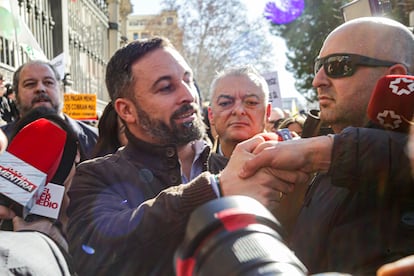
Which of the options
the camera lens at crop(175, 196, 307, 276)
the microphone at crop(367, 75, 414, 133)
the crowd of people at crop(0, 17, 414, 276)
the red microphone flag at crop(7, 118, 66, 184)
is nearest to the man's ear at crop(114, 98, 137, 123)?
the crowd of people at crop(0, 17, 414, 276)

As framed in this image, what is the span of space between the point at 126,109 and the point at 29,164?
50 cm

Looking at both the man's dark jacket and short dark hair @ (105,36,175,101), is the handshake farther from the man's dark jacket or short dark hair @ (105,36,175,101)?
short dark hair @ (105,36,175,101)

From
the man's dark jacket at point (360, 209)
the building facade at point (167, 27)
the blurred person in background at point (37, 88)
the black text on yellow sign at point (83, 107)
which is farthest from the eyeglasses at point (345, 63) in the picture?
the building facade at point (167, 27)

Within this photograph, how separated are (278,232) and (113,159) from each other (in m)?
1.22

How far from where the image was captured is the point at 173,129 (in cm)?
194

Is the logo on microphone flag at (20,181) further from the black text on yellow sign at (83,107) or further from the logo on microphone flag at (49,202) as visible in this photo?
the black text on yellow sign at (83,107)

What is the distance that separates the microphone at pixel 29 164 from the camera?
198cm

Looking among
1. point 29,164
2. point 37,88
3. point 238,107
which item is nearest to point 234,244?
point 29,164

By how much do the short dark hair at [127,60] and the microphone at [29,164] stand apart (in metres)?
0.46

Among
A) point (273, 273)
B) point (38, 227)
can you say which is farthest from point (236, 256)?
point (38, 227)

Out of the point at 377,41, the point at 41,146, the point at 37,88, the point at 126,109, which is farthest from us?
the point at 37,88

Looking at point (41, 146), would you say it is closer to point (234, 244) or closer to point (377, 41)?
point (377, 41)

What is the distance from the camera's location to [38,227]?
2.24m

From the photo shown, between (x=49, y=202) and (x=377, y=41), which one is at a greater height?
(x=377, y=41)
